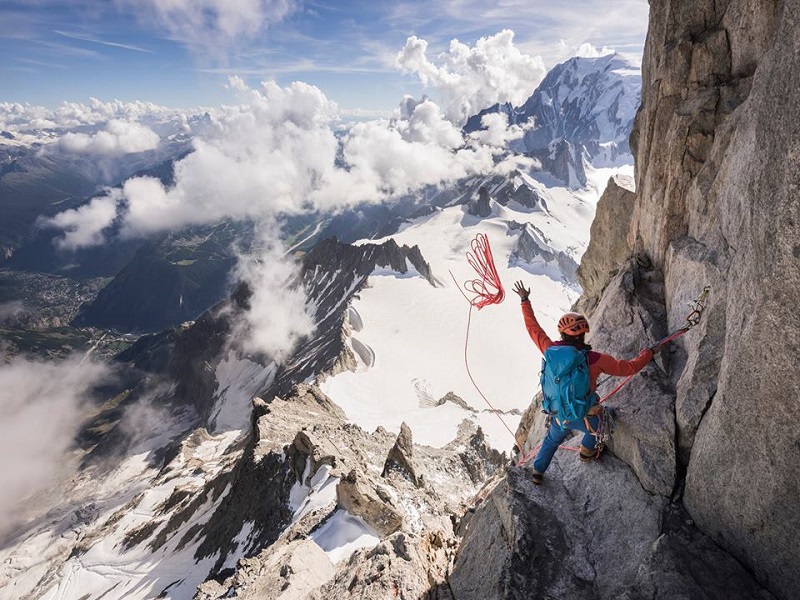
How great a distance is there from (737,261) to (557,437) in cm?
505

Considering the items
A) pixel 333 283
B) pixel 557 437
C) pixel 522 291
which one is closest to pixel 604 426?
pixel 557 437

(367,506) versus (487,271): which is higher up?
(487,271)

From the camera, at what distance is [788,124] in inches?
214

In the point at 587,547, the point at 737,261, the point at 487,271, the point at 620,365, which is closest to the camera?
the point at 737,261

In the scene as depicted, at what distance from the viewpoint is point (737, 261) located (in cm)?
695

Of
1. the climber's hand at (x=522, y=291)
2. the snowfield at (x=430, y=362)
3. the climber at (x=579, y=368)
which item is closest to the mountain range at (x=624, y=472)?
the climber at (x=579, y=368)

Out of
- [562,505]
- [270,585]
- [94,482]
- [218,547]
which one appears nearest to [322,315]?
[94,482]

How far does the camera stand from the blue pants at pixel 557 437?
9.38m

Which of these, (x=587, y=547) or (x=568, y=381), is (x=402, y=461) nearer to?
(x=587, y=547)

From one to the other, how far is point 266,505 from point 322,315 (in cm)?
9836

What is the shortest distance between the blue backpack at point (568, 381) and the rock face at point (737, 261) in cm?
183

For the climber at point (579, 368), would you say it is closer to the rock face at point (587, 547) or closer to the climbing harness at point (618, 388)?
the climbing harness at point (618, 388)

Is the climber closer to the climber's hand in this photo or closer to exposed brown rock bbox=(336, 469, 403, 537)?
the climber's hand

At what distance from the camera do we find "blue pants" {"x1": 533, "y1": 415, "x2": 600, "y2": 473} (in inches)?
369
